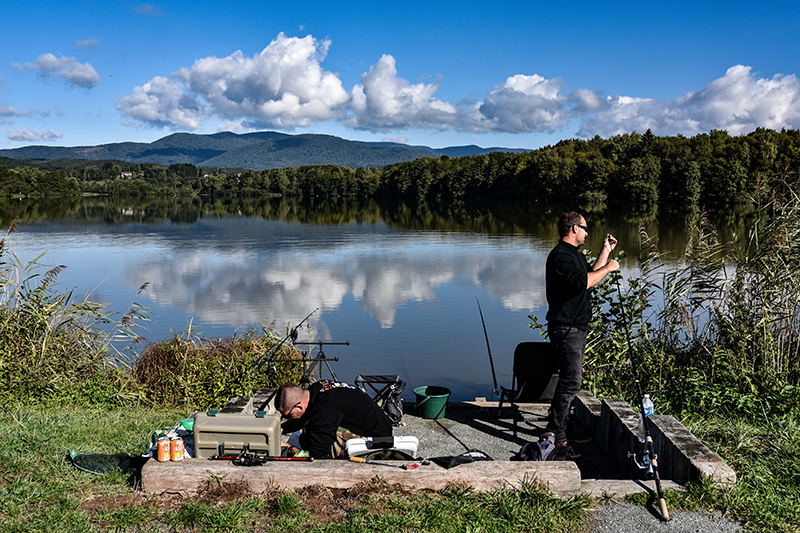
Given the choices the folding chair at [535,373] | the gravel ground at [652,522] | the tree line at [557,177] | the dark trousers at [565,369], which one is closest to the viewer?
the gravel ground at [652,522]

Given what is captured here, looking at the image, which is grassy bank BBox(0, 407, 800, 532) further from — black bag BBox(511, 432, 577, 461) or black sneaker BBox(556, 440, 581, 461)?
black sneaker BBox(556, 440, 581, 461)

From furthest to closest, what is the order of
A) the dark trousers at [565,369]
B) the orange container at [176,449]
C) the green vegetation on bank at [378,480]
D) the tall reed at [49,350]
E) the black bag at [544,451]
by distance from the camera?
the tall reed at [49,350]
the dark trousers at [565,369]
the black bag at [544,451]
the orange container at [176,449]
the green vegetation on bank at [378,480]

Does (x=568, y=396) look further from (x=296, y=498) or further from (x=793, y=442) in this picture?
(x=296, y=498)

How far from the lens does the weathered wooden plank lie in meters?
4.27

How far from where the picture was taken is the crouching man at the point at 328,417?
15.3 feet

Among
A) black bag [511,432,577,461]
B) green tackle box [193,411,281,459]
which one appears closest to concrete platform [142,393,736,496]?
green tackle box [193,411,281,459]

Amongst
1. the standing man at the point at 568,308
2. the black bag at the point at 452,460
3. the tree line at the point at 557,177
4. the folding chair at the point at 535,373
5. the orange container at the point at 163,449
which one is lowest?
the black bag at the point at 452,460

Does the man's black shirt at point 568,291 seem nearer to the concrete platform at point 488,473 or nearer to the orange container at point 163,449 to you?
the concrete platform at point 488,473

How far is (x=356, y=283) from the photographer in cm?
1955

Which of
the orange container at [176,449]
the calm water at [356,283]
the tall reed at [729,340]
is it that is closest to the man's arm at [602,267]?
the tall reed at [729,340]

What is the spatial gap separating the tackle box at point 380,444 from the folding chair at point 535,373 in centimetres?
144

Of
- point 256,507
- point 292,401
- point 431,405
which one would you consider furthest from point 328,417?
point 431,405

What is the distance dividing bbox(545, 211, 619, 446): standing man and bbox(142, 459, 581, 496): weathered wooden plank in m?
0.84

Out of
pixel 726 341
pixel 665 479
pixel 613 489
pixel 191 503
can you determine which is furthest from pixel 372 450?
pixel 726 341
